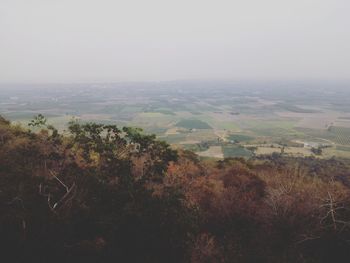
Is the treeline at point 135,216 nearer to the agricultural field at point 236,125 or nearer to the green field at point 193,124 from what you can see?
the agricultural field at point 236,125

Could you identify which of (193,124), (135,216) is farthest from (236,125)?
(135,216)

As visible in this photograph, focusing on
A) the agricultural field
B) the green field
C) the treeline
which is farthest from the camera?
the green field

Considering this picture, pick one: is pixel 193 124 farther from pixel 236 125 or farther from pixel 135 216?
pixel 135 216

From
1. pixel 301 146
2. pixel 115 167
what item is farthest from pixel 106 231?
pixel 301 146

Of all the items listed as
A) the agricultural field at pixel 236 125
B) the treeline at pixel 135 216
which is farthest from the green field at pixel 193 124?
the treeline at pixel 135 216

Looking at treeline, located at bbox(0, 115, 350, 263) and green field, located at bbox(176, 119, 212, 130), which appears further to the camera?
green field, located at bbox(176, 119, 212, 130)

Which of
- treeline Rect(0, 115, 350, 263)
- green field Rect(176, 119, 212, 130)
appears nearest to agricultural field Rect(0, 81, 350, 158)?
green field Rect(176, 119, 212, 130)

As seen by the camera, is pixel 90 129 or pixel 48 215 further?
pixel 90 129

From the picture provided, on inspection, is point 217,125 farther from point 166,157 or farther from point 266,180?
point 166,157

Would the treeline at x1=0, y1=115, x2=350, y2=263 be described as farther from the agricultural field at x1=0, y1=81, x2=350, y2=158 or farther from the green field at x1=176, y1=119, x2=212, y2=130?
the green field at x1=176, y1=119, x2=212, y2=130
